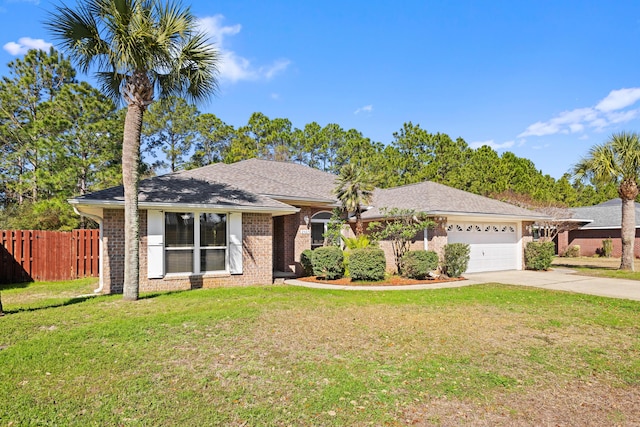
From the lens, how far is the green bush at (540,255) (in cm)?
1769

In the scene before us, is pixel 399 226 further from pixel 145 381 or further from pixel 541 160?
pixel 541 160

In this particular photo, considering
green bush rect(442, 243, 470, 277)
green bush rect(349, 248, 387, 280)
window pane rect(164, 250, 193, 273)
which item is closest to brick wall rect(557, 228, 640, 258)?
green bush rect(442, 243, 470, 277)

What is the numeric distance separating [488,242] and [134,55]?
15.6m

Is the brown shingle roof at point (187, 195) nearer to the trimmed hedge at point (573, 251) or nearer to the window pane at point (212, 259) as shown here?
the window pane at point (212, 259)

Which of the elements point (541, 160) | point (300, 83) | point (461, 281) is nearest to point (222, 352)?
point (461, 281)

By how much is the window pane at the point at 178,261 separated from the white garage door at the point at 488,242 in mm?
10353

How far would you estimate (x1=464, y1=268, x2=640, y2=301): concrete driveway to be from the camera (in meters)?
11.5

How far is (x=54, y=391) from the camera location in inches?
164

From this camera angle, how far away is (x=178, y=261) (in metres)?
11.7

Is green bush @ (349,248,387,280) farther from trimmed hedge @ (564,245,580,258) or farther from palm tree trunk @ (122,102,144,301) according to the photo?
trimmed hedge @ (564,245,580,258)

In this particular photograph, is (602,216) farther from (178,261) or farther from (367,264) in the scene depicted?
(178,261)

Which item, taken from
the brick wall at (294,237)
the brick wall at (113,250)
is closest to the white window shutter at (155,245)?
the brick wall at (113,250)

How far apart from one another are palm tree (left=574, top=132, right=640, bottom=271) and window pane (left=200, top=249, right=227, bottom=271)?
1718 centimetres

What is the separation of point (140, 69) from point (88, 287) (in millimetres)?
7200
